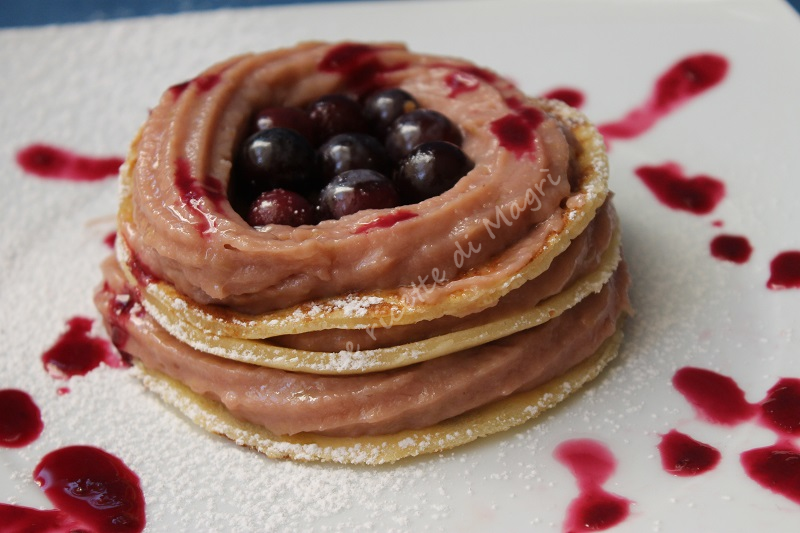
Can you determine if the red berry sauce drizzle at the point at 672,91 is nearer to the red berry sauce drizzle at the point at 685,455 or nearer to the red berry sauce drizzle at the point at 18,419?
the red berry sauce drizzle at the point at 685,455

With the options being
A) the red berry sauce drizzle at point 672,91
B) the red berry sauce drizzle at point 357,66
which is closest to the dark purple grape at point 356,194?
the red berry sauce drizzle at point 357,66

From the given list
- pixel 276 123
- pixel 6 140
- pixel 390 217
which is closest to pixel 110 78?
pixel 6 140

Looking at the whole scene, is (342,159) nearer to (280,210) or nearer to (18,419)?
(280,210)

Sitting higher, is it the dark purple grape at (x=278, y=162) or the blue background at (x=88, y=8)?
the dark purple grape at (x=278, y=162)

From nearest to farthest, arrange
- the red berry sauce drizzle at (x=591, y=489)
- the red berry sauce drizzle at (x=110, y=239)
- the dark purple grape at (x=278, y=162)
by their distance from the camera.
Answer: the red berry sauce drizzle at (x=591, y=489)
the dark purple grape at (x=278, y=162)
the red berry sauce drizzle at (x=110, y=239)

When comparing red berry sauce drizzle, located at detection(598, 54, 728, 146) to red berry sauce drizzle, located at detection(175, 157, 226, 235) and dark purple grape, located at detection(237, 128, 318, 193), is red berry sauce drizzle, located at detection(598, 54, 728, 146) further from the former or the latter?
red berry sauce drizzle, located at detection(175, 157, 226, 235)

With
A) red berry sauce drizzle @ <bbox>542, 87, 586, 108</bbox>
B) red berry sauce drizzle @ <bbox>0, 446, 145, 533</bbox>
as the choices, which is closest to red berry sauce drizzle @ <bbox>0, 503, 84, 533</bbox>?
red berry sauce drizzle @ <bbox>0, 446, 145, 533</bbox>

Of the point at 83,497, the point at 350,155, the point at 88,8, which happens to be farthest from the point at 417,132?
the point at 88,8
